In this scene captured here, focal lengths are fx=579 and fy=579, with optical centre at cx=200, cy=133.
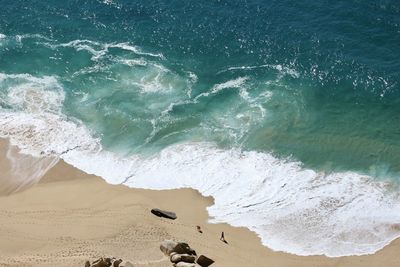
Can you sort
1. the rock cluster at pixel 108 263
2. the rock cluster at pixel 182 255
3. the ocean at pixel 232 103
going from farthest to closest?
the ocean at pixel 232 103 < the rock cluster at pixel 182 255 < the rock cluster at pixel 108 263

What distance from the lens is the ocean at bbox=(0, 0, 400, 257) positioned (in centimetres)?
4859

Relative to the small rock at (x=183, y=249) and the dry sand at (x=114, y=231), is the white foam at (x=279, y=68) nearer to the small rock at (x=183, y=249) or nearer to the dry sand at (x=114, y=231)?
the dry sand at (x=114, y=231)

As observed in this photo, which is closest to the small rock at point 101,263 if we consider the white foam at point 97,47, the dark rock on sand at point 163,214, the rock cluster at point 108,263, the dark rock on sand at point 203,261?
the rock cluster at point 108,263

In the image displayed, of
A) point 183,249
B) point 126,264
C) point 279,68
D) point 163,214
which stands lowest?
point 126,264

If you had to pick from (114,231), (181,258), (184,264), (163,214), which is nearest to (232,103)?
(163,214)

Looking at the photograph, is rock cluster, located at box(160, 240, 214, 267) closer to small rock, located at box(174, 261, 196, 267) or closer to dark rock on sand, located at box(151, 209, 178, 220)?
small rock, located at box(174, 261, 196, 267)

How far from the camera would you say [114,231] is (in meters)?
43.6

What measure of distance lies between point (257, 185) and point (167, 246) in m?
12.2

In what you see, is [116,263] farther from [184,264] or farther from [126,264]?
[184,264]

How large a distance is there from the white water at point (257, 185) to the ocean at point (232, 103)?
0.13 metres

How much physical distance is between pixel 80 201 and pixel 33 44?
29.1 m

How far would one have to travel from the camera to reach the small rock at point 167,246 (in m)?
40.8

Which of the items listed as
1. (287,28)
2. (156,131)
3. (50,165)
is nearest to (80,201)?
(50,165)

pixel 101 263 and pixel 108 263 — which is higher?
pixel 101 263
